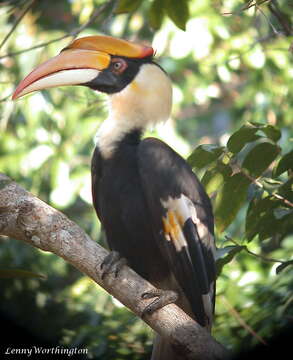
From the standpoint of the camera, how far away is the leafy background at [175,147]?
2908 mm

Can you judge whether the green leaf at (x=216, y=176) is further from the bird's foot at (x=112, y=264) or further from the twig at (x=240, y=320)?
the twig at (x=240, y=320)

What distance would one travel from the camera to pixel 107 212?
10.5 ft

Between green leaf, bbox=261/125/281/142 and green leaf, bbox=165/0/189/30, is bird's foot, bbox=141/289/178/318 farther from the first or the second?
green leaf, bbox=165/0/189/30

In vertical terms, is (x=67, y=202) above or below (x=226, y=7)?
below

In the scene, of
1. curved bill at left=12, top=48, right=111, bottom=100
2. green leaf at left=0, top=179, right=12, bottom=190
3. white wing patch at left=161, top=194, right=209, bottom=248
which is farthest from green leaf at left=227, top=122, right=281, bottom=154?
curved bill at left=12, top=48, right=111, bottom=100

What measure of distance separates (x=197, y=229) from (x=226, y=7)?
113 inches

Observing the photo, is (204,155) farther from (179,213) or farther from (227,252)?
(227,252)

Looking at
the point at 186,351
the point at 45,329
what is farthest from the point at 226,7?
the point at 186,351

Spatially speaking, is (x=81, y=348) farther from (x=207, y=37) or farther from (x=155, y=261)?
(x=207, y=37)

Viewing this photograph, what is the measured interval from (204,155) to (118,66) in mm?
850

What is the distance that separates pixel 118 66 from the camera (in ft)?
11.6

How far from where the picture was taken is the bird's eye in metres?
3.53

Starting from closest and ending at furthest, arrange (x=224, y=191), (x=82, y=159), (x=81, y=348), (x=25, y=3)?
(x=224, y=191), (x=81, y=348), (x=25, y=3), (x=82, y=159)

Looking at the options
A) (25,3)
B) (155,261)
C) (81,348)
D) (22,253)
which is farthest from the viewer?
(22,253)
